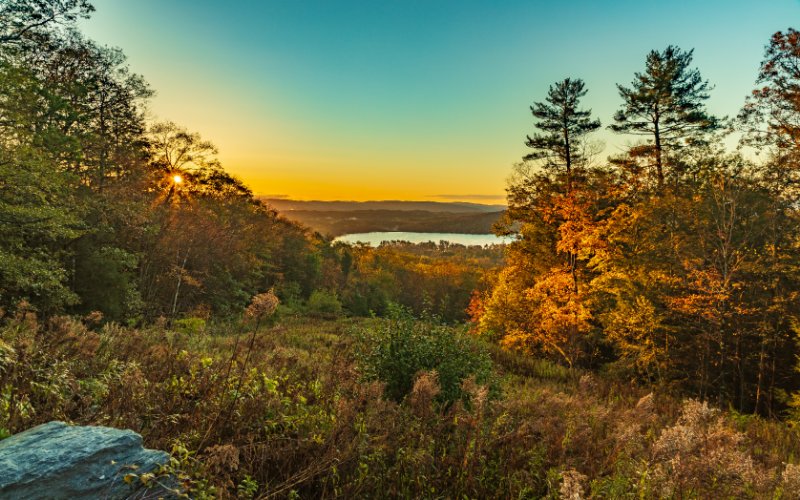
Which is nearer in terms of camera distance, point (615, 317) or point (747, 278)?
point (747, 278)

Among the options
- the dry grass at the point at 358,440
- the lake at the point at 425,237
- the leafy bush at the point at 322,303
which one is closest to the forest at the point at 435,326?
the dry grass at the point at 358,440

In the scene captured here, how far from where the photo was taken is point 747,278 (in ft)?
50.7

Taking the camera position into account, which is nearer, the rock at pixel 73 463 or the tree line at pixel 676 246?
the rock at pixel 73 463

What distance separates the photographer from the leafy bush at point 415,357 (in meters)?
6.06

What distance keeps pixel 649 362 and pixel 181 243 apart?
28.5 meters

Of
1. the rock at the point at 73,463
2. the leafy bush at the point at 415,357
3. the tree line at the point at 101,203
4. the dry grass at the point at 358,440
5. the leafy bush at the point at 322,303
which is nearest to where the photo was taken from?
the rock at the point at 73,463

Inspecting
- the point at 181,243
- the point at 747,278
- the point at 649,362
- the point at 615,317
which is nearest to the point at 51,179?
the point at 181,243

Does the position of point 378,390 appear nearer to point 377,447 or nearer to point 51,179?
point 377,447

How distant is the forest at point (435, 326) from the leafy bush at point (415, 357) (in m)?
0.05

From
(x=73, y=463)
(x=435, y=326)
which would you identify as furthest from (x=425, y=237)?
(x=73, y=463)

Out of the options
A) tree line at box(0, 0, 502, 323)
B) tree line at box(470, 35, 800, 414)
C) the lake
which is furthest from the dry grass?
the lake

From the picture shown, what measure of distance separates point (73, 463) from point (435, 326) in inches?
223

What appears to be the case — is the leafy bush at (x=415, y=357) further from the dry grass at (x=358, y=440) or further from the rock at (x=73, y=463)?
the rock at (x=73, y=463)

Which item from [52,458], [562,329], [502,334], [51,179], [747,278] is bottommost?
[502,334]
